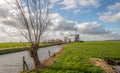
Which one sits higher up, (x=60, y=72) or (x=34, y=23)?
(x=34, y=23)

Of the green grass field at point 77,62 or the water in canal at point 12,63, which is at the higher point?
the green grass field at point 77,62

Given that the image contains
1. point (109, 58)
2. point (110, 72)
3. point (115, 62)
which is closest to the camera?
point (110, 72)

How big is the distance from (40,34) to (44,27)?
0.90 meters

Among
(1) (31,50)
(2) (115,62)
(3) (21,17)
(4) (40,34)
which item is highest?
(3) (21,17)

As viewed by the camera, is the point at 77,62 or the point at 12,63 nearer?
the point at 77,62

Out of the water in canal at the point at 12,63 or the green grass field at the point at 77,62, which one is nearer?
the green grass field at the point at 77,62

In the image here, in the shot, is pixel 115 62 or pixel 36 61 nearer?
pixel 36 61

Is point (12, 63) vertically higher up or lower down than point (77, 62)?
lower down

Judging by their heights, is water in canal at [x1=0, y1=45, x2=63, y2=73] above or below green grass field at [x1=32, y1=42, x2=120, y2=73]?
below

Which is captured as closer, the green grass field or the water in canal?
the green grass field

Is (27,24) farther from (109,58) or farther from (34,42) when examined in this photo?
(109,58)

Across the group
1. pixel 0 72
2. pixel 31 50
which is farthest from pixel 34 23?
pixel 0 72

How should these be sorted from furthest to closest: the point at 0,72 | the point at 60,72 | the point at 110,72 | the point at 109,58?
the point at 109,58, the point at 0,72, the point at 110,72, the point at 60,72

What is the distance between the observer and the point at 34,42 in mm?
24453
